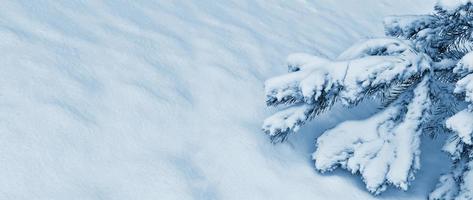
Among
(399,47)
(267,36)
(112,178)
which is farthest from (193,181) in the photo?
(267,36)

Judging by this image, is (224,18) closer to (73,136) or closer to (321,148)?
(321,148)

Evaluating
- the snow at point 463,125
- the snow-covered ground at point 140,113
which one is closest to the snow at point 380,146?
the snow-covered ground at point 140,113

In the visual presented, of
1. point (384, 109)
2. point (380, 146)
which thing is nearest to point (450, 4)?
point (384, 109)

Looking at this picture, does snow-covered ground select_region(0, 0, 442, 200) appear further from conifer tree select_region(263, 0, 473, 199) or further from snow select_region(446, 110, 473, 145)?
snow select_region(446, 110, 473, 145)

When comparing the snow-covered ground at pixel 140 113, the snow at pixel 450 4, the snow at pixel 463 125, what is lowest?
the snow-covered ground at pixel 140 113

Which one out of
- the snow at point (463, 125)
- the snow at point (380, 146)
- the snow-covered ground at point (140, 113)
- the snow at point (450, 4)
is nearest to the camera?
the snow-covered ground at point (140, 113)

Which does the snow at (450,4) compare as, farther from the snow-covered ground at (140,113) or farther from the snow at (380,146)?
the snow-covered ground at (140,113)

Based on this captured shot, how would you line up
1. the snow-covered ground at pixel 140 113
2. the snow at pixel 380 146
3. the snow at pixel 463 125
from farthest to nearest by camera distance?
the snow at pixel 380 146 → the snow at pixel 463 125 → the snow-covered ground at pixel 140 113

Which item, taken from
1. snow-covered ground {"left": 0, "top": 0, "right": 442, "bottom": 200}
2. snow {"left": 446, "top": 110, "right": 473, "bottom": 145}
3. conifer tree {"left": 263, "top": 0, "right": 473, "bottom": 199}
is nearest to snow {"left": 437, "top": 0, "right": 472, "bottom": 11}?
conifer tree {"left": 263, "top": 0, "right": 473, "bottom": 199}
